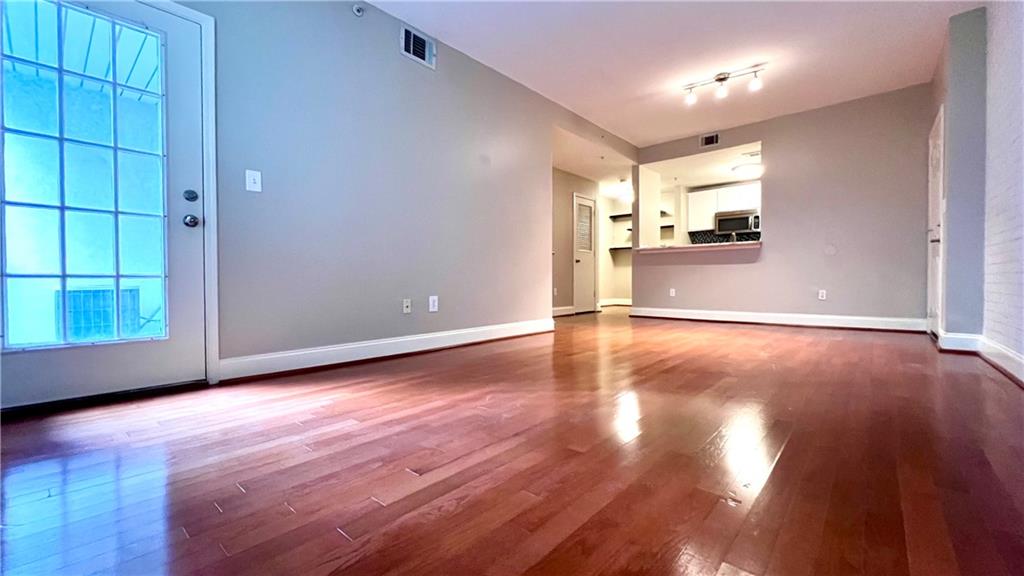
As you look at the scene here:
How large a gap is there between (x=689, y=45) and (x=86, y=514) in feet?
12.9

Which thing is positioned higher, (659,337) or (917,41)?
(917,41)

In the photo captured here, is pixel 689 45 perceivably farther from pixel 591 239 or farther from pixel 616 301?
pixel 616 301

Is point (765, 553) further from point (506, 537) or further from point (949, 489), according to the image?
point (949, 489)

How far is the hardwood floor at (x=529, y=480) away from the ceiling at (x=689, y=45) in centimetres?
240

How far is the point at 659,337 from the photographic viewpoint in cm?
374

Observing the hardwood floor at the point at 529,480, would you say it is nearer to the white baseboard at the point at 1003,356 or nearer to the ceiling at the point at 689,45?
the white baseboard at the point at 1003,356

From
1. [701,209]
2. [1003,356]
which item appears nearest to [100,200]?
[1003,356]

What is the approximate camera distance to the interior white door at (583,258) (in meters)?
6.40

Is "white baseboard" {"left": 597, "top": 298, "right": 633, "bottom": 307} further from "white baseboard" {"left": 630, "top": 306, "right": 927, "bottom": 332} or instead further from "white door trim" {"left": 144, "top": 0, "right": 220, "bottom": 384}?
"white door trim" {"left": 144, "top": 0, "right": 220, "bottom": 384}

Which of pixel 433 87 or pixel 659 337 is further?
pixel 659 337

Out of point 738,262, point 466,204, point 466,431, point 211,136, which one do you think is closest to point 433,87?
point 466,204

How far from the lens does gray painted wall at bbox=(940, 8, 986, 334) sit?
2.72 m

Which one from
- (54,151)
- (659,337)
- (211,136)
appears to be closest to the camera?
(54,151)

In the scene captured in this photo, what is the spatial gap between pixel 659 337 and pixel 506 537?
321 centimetres
